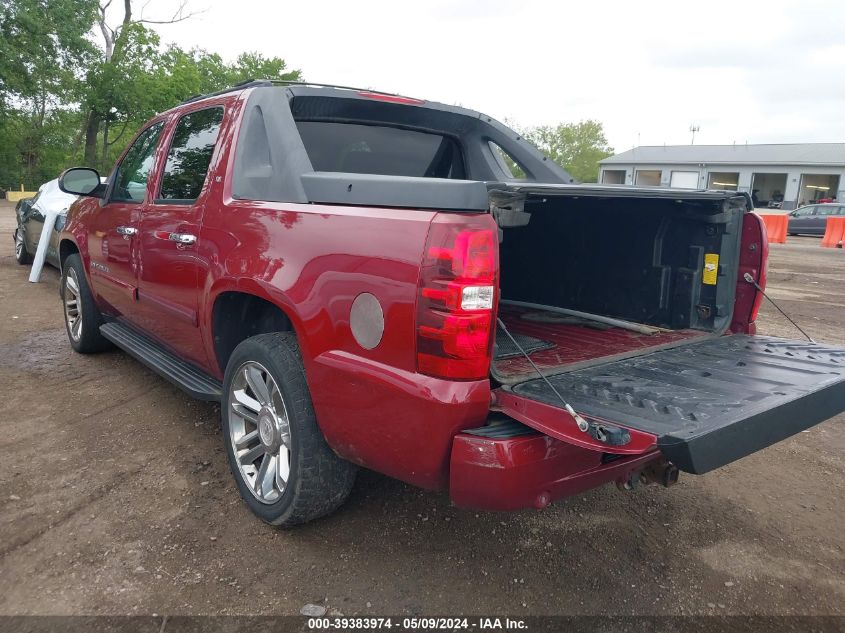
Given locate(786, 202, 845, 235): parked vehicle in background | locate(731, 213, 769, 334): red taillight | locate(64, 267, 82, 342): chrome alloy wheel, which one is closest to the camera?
locate(731, 213, 769, 334): red taillight

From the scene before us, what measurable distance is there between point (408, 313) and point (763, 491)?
8.30 ft

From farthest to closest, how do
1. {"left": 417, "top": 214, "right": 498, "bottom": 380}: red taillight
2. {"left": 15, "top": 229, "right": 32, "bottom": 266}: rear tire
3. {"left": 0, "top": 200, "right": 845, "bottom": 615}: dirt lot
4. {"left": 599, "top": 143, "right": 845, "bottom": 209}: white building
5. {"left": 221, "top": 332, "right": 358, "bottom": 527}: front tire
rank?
{"left": 599, "top": 143, "right": 845, "bottom": 209}: white building, {"left": 15, "top": 229, "right": 32, "bottom": 266}: rear tire, {"left": 221, "top": 332, "right": 358, "bottom": 527}: front tire, {"left": 0, "top": 200, "right": 845, "bottom": 615}: dirt lot, {"left": 417, "top": 214, "right": 498, "bottom": 380}: red taillight

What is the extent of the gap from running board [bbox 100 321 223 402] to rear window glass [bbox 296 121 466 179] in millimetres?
1303

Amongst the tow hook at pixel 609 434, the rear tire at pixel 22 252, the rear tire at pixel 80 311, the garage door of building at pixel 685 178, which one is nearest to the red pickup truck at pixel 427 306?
the tow hook at pixel 609 434

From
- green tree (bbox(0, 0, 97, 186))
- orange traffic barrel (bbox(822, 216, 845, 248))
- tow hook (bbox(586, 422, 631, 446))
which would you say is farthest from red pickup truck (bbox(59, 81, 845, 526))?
green tree (bbox(0, 0, 97, 186))

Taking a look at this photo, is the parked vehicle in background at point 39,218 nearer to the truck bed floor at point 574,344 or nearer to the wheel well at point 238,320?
the wheel well at point 238,320

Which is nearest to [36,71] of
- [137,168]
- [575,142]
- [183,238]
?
[137,168]

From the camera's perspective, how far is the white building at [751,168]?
47.0 metres

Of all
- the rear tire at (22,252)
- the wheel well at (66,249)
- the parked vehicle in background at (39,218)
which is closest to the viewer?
the wheel well at (66,249)

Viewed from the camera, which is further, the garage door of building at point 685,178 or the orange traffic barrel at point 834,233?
the garage door of building at point 685,178

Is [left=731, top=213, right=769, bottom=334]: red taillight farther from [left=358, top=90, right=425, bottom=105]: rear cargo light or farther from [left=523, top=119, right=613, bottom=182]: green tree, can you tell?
[left=523, top=119, right=613, bottom=182]: green tree

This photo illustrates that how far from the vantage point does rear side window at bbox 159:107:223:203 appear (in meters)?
3.46

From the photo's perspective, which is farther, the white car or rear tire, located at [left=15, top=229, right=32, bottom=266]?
rear tire, located at [left=15, top=229, right=32, bottom=266]

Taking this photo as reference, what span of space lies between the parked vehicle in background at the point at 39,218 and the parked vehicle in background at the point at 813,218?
88.4ft
